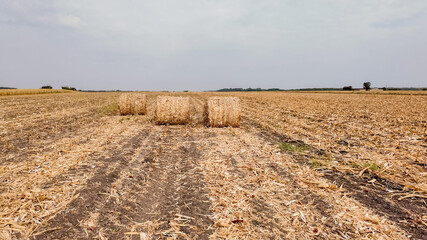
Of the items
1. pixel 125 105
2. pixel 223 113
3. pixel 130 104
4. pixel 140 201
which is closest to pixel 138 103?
pixel 130 104

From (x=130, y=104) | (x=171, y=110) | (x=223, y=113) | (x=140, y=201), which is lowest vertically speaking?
(x=140, y=201)

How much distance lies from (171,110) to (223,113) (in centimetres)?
244

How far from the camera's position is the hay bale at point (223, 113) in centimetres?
980

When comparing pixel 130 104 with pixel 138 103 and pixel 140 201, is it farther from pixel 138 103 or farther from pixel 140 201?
pixel 140 201

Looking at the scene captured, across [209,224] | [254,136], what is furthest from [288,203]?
[254,136]

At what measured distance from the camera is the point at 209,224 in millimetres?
3127

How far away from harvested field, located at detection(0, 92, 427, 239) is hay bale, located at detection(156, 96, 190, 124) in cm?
264

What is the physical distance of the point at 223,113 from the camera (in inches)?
388

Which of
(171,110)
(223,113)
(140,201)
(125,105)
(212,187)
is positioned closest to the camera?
(140,201)

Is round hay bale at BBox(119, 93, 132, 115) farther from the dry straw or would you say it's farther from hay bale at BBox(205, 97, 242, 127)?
hay bale at BBox(205, 97, 242, 127)

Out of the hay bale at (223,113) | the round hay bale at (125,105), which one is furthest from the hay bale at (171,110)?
the round hay bale at (125,105)

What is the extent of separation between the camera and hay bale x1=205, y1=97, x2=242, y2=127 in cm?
980

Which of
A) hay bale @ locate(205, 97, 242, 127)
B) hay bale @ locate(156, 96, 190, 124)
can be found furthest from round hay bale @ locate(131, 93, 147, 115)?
hay bale @ locate(205, 97, 242, 127)

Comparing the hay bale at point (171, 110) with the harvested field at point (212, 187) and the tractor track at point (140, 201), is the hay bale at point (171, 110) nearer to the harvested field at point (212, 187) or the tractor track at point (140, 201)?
the harvested field at point (212, 187)
